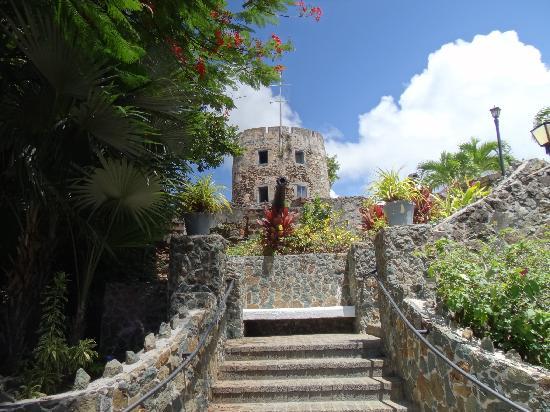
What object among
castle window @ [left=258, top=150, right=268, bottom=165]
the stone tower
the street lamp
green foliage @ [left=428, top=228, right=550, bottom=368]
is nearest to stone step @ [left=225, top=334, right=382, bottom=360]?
green foliage @ [left=428, top=228, right=550, bottom=368]

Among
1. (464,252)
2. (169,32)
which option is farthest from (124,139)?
(464,252)

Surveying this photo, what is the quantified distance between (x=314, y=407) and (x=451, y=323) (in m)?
1.56

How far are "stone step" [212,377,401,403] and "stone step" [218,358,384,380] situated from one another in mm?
205

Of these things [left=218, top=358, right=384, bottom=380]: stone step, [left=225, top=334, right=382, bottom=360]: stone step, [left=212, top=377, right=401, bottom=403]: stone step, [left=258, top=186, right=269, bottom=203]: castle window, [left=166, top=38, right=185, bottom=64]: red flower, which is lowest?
[left=212, top=377, right=401, bottom=403]: stone step

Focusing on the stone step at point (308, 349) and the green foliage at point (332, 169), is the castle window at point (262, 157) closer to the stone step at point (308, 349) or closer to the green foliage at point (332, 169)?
the green foliage at point (332, 169)

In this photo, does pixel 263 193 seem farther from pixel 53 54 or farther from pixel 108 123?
pixel 53 54

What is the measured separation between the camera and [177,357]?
13.4ft

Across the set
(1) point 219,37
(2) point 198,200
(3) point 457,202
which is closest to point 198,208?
(2) point 198,200

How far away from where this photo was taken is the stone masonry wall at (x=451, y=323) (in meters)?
3.10

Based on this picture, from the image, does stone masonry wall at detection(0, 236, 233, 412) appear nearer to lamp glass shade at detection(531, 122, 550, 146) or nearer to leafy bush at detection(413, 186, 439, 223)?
leafy bush at detection(413, 186, 439, 223)

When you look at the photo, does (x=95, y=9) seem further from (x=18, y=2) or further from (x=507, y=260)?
(x=507, y=260)

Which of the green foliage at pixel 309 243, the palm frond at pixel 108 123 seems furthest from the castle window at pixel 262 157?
the palm frond at pixel 108 123

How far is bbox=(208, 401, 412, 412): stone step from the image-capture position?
4.24 m

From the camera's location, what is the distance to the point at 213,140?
36.2 ft
